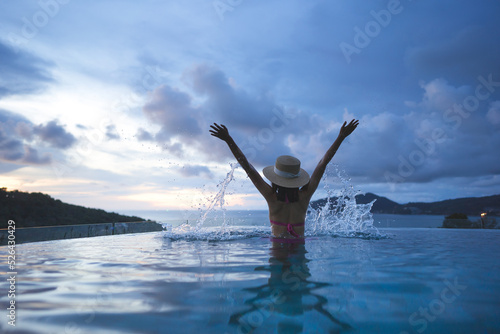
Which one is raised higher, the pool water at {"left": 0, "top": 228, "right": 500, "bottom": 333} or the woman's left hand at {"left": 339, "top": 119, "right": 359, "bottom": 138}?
the woman's left hand at {"left": 339, "top": 119, "right": 359, "bottom": 138}

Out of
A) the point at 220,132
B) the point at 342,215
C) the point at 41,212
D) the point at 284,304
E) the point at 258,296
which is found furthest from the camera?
the point at 41,212

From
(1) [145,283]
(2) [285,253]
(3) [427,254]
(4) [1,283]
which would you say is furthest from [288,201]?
(4) [1,283]

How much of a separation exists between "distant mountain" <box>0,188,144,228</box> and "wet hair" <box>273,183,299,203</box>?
27413 mm

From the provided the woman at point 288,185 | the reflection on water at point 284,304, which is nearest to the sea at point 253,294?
the reflection on water at point 284,304

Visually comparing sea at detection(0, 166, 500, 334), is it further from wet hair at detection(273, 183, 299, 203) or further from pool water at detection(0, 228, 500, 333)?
wet hair at detection(273, 183, 299, 203)

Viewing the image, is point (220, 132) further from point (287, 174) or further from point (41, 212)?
point (41, 212)

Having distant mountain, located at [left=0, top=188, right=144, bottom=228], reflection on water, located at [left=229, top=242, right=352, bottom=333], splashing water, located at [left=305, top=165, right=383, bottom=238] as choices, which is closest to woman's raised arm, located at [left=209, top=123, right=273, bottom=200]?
reflection on water, located at [left=229, top=242, right=352, bottom=333]

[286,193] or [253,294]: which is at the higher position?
[286,193]

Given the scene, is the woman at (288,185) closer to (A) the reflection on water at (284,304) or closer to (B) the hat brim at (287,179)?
(B) the hat brim at (287,179)

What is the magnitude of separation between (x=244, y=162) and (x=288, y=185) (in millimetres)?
776

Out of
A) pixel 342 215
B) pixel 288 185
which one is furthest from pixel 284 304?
pixel 342 215

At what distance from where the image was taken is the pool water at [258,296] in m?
2.18

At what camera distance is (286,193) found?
18.4 feet

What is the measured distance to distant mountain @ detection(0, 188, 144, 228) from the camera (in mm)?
30141
